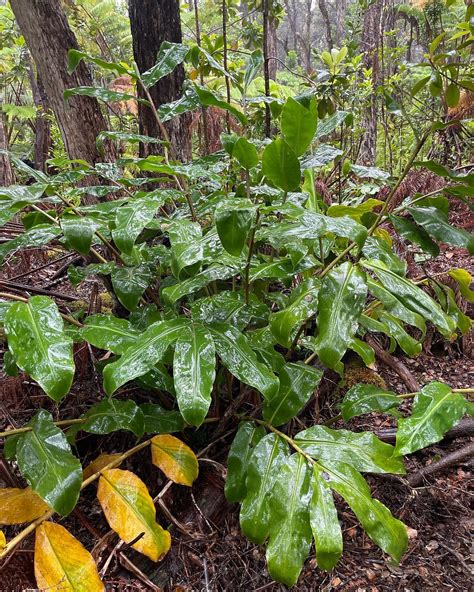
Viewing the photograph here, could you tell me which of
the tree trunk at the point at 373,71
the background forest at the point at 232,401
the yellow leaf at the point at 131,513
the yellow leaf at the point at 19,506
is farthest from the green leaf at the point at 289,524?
the tree trunk at the point at 373,71

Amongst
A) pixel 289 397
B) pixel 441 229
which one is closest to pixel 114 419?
pixel 289 397

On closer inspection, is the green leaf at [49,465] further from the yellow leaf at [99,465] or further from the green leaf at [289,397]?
the green leaf at [289,397]

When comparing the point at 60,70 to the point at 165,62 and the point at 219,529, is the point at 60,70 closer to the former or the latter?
the point at 165,62

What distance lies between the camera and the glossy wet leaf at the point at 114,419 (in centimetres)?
103

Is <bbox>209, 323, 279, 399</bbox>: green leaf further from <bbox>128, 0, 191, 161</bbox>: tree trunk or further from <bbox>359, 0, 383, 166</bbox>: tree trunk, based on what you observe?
<bbox>359, 0, 383, 166</bbox>: tree trunk

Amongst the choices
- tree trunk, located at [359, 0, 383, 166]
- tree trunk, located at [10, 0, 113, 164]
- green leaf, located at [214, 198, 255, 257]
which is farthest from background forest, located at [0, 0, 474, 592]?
tree trunk, located at [359, 0, 383, 166]

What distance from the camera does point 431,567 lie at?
3.30 ft

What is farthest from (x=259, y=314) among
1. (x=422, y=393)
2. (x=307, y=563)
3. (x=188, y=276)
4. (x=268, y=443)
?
(x=307, y=563)

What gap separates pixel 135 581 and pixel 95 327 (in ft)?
2.05

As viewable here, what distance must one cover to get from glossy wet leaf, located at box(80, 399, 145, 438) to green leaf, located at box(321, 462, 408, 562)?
496 mm

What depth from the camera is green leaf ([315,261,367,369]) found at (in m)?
0.76

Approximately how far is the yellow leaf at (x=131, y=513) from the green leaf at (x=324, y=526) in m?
0.36

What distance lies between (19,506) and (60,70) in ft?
5.41

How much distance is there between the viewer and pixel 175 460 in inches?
40.2
